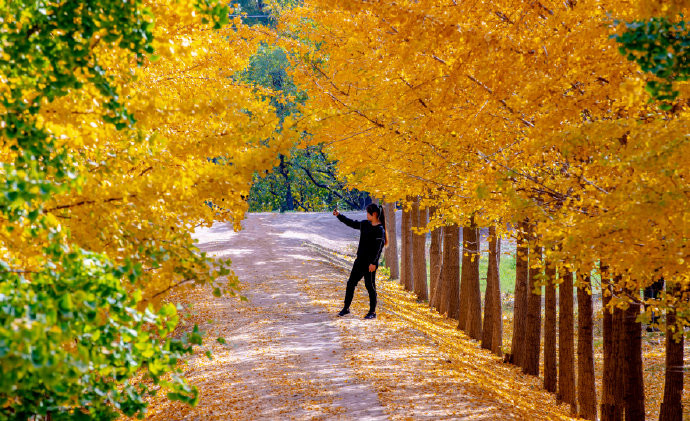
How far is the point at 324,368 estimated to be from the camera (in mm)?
8148

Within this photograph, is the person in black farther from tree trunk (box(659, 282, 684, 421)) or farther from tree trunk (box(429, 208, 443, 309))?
tree trunk (box(429, 208, 443, 309))

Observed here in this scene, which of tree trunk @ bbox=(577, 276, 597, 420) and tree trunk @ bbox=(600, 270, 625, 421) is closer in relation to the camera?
tree trunk @ bbox=(600, 270, 625, 421)

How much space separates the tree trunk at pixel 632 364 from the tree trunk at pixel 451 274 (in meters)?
7.29

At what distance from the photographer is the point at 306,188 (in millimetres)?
41906

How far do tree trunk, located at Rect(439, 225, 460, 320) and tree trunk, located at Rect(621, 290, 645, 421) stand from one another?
7.29m

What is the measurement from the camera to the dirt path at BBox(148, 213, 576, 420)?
6.86m

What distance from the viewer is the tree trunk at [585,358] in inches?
378

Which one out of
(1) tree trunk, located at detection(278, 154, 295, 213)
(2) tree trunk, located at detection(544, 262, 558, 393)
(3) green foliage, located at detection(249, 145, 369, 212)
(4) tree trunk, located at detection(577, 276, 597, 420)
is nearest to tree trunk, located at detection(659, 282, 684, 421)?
(4) tree trunk, located at detection(577, 276, 597, 420)

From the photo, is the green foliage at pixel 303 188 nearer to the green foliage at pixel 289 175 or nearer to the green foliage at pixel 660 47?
the green foliage at pixel 289 175

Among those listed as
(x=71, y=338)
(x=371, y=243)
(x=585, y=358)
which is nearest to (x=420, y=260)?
(x=371, y=243)

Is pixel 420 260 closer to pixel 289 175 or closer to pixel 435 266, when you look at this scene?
pixel 435 266

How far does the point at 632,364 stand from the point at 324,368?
416 centimetres

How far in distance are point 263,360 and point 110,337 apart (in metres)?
6.18

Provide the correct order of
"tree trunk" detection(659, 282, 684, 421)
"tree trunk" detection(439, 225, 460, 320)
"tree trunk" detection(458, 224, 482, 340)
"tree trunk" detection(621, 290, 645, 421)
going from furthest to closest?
"tree trunk" detection(439, 225, 460, 320) → "tree trunk" detection(458, 224, 482, 340) → "tree trunk" detection(659, 282, 684, 421) → "tree trunk" detection(621, 290, 645, 421)
